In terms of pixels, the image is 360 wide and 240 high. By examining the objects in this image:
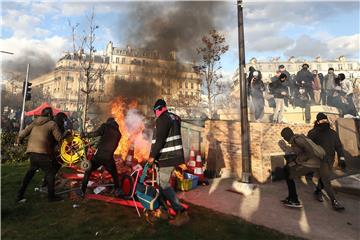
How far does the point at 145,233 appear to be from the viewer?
3.71 m

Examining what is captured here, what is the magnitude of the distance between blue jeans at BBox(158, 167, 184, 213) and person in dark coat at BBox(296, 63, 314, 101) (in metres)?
8.54

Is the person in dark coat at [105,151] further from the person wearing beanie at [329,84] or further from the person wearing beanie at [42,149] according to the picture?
the person wearing beanie at [329,84]

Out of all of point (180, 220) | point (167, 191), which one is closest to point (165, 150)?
point (167, 191)

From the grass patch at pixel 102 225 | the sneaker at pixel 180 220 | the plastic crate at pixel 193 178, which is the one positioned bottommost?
the grass patch at pixel 102 225

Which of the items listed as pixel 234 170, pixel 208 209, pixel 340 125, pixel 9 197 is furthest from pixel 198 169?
pixel 340 125

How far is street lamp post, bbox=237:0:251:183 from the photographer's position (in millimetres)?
6324

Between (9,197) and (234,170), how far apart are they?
5.85 metres

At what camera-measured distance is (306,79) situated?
10648 mm

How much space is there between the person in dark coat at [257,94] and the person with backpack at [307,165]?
377 centimetres

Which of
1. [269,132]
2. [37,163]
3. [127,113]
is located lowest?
[37,163]

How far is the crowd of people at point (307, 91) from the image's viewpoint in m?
9.53

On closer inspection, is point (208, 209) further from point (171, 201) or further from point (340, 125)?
point (340, 125)

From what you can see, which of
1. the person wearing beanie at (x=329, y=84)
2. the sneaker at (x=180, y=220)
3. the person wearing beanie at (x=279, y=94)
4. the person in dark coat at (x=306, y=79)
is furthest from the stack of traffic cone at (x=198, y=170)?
the person wearing beanie at (x=329, y=84)

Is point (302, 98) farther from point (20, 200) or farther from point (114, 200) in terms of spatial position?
point (20, 200)
